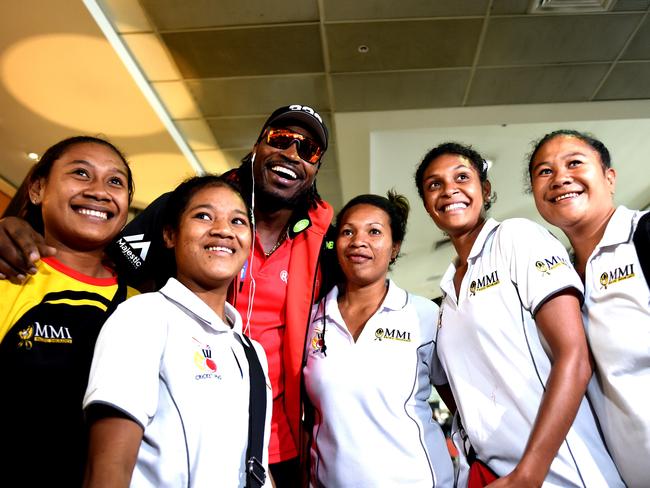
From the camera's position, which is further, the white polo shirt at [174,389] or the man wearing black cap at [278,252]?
the man wearing black cap at [278,252]

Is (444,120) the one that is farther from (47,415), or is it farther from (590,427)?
(47,415)

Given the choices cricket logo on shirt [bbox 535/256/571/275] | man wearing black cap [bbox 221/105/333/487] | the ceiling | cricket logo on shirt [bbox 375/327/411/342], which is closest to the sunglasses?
man wearing black cap [bbox 221/105/333/487]

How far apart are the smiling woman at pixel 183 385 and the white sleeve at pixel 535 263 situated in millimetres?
812

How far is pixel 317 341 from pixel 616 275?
3.44ft

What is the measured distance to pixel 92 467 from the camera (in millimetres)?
939

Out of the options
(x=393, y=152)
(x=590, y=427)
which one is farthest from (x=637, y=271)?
(x=393, y=152)

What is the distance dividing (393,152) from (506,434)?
4.75 m

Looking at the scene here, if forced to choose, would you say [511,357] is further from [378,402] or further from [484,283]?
[378,402]

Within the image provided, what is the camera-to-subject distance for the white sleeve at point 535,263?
1336 mm

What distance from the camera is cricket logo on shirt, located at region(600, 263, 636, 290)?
1.30 m

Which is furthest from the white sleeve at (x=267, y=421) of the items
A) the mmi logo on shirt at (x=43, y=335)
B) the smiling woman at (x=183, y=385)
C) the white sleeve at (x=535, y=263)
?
the white sleeve at (x=535, y=263)

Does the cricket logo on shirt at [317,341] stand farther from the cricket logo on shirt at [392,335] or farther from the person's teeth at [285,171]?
the person's teeth at [285,171]

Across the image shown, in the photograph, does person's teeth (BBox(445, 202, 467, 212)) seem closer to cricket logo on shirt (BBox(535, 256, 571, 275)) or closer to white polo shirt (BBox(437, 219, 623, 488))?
white polo shirt (BBox(437, 219, 623, 488))

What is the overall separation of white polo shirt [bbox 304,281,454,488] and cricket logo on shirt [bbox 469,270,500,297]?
0.36m
